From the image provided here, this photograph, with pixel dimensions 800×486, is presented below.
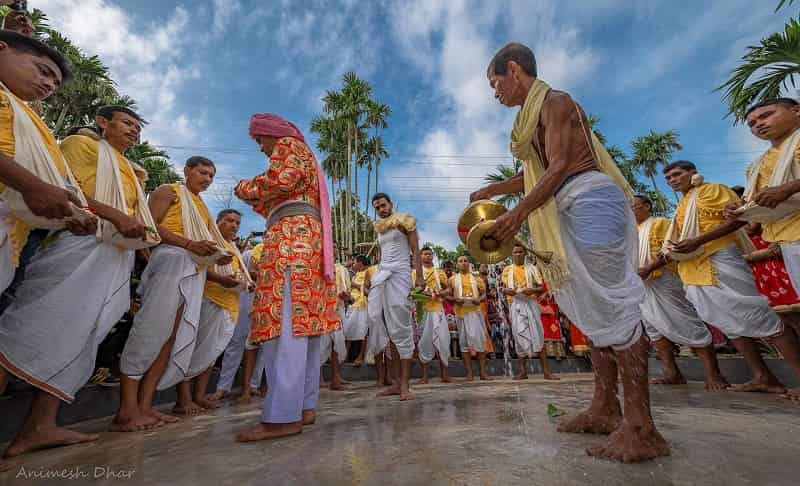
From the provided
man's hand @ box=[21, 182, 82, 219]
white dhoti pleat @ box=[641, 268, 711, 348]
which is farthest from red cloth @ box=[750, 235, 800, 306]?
man's hand @ box=[21, 182, 82, 219]

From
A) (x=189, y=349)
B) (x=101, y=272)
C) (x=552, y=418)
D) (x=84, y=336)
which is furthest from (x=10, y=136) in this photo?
(x=552, y=418)

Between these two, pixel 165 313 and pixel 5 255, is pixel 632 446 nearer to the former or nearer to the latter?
pixel 5 255

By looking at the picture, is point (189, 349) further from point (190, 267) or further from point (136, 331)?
point (190, 267)

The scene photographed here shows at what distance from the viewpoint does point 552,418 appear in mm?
2414

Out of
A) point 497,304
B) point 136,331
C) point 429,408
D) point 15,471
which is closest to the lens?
point 15,471

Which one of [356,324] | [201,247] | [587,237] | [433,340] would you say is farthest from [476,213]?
[356,324]

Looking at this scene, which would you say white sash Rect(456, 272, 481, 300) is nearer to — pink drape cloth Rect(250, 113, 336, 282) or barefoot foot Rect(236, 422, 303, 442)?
pink drape cloth Rect(250, 113, 336, 282)

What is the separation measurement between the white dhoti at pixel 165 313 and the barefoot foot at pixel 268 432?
48.9 inches

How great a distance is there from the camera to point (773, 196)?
2727mm

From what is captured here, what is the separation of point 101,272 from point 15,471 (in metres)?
1.13

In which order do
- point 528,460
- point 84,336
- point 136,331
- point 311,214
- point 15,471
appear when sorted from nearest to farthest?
1. point 528,460
2. point 15,471
3. point 84,336
4. point 311,214
5. point 136,331

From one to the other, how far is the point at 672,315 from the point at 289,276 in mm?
4441

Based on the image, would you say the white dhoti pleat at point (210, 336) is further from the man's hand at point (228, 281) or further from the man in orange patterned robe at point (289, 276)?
the man in orange patterned robe at point (289, 276)

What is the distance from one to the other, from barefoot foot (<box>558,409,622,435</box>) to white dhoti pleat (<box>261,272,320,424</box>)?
154 cm
